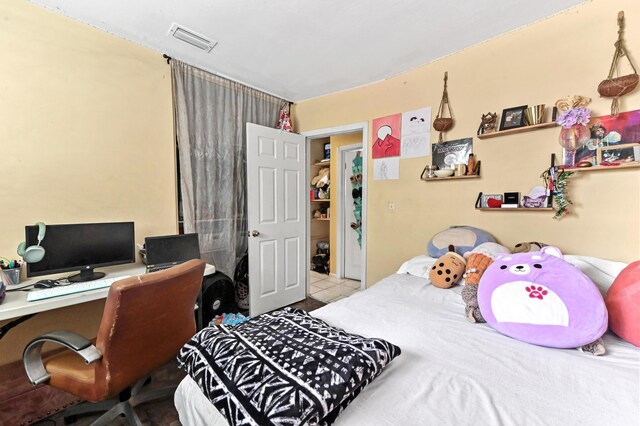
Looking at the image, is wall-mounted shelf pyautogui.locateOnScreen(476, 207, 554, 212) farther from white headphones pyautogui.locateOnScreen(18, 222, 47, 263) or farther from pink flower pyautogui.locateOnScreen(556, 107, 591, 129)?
white headphones pyautogui.locateOnScreen(18, 222, 47, 263)

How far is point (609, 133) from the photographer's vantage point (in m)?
1.64

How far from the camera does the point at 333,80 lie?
9.05 ft

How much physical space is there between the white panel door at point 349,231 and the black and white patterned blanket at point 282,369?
3.11 m

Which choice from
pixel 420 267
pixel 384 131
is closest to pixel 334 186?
pixel 384 131

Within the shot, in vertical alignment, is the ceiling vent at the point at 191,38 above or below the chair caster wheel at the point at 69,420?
above

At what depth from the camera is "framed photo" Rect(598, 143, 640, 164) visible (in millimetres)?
1561

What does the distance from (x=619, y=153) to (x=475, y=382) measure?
5.80ft

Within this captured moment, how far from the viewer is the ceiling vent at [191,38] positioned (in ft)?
6.33

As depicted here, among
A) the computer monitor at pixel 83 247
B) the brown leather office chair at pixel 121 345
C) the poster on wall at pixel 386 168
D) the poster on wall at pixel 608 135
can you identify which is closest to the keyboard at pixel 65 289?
the computer monitor at pixel 83 247

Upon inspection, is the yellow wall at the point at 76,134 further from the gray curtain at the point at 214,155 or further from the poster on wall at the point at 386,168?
the poster on wall at the point at 386,168

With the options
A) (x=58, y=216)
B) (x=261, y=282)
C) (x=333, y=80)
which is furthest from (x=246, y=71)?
(x=261, y=282)

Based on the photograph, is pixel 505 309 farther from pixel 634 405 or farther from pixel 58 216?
pixel 58 216

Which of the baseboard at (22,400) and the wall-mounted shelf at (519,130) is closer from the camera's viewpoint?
the baseboard at (22,400)

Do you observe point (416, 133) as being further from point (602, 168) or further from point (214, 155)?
point (214, 155)
